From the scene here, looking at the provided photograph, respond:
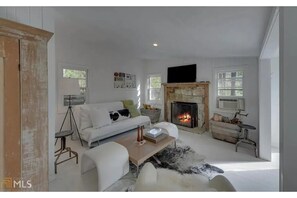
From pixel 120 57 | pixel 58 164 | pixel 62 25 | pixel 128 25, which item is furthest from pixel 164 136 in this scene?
pixel 120 57

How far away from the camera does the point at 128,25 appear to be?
7.90 ft

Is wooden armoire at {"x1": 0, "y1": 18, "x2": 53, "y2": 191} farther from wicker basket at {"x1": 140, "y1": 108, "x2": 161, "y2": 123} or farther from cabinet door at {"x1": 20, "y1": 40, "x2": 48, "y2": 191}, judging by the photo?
wicker basket at {"x1": 140, "y1": 108, "x2": 161, "y2": 123}

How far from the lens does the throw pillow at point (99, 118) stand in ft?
10.9

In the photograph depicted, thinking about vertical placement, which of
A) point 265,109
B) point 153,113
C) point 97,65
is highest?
point 97,65

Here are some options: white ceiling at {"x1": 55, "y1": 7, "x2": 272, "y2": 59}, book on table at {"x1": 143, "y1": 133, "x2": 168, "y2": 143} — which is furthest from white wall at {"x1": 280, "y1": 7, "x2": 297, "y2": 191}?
book on table at {"x1": 143, "y1": 133, "x2": 168, "y2": 143}

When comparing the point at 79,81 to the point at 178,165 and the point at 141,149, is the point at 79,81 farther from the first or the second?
the point at 178,165

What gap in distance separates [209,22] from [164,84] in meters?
3.38

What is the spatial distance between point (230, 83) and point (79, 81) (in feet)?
13.4

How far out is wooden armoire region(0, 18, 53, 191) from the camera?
97 centimetres

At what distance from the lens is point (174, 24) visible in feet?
7.20

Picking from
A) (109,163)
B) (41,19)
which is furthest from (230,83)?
(41,19)

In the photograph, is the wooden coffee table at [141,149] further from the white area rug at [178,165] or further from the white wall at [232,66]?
the white wall at [232,66]
